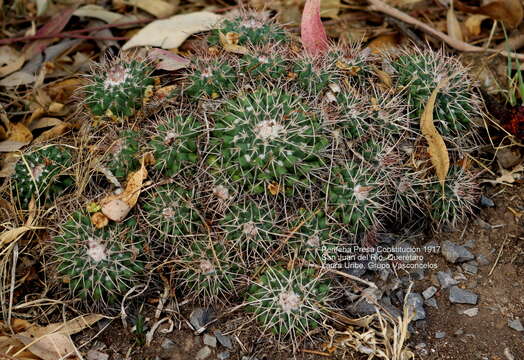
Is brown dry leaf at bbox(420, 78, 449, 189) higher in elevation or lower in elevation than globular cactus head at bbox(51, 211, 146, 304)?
higher

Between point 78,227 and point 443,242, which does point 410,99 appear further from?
point 78,227

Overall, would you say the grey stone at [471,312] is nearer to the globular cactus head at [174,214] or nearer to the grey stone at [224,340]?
the grey stone at [224,340]

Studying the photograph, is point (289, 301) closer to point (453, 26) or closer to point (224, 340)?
point (224, 340)

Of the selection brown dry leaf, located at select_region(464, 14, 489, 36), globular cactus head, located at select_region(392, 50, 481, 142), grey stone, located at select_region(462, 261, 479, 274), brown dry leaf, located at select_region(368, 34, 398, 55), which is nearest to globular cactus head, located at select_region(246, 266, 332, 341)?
grey stone, located at select_region(462, 261, 479, 274)

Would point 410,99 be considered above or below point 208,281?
above

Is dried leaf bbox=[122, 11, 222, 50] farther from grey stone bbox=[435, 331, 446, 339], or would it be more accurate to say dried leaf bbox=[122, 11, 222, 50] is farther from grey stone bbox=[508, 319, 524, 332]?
grey stone bbox=[508, 319, 524, 332]

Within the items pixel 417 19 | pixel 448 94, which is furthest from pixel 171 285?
pixel 417 19
